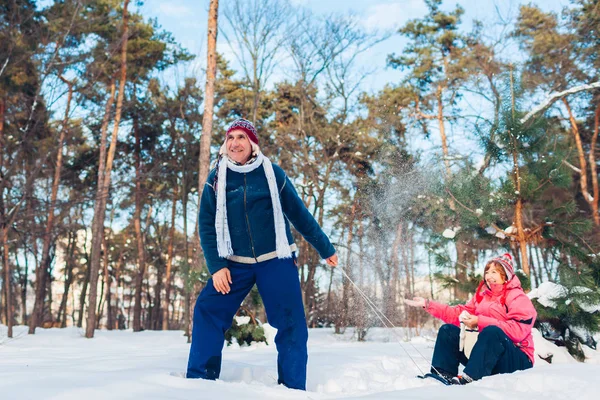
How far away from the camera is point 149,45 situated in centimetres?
1595

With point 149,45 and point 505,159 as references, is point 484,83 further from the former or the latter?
point 149,45

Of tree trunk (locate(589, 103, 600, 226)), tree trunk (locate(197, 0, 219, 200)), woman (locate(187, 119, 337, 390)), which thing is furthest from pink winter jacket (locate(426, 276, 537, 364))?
tree trunk (locate(589, 103, 600, 226))

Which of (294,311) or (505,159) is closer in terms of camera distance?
(294,311)

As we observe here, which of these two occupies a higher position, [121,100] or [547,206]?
[121,100]

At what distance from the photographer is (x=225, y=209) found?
8.70 feet

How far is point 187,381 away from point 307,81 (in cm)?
1425

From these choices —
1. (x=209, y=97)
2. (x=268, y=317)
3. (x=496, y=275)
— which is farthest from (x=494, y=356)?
(x=209, y=97)

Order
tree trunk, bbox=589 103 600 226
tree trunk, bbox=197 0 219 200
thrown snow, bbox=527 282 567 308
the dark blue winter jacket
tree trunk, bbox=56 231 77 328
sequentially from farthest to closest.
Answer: tree trunk, bbox=56 231 77 328, tree trunk, bbox=589 103 600 226, tree trunk, bbox=197 0 219 200, thrown snow, bbox=527 282 567 308, the dark blue winter jacket

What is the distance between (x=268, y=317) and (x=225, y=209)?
627 mm

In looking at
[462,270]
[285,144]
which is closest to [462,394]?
[462,270]

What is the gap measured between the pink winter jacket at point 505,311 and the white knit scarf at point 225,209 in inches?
51.2

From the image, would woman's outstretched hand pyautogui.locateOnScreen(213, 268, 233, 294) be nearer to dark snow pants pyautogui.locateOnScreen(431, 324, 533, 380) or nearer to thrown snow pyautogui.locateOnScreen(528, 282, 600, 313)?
dark snow pants pyautogui.locateOnScreen(431, 324, 533, 380)

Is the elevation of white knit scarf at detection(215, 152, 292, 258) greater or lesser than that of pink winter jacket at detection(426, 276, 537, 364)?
greater

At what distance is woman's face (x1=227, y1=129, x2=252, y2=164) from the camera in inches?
107
